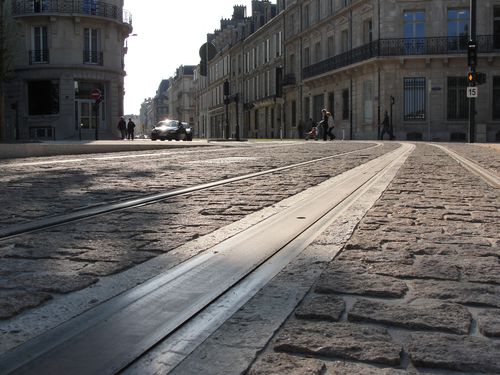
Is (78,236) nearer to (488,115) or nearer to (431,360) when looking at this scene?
(431,360)

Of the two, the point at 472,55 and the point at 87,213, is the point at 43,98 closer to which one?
the point at 472,55

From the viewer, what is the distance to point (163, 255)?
126 inches

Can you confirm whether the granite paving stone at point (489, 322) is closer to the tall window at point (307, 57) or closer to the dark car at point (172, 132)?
the dark car at point (172, 132)

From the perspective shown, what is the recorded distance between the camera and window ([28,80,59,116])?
3684 cm

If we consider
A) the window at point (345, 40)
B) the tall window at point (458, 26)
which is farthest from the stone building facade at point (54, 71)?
the tall window at point (458, 26)

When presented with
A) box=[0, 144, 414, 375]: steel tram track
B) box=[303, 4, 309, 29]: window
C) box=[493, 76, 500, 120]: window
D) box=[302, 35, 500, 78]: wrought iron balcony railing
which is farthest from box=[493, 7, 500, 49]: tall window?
box=[0, 144, 414, 375]: steel tram track

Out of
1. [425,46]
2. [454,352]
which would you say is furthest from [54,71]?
[454,352]

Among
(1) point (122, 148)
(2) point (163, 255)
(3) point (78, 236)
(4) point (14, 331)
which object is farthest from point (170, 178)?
(1) point (122, 148)

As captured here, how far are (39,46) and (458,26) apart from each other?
2530 cm

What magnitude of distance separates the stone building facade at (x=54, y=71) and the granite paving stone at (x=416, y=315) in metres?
35.8

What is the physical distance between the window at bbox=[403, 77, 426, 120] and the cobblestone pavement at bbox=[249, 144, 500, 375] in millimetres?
31812

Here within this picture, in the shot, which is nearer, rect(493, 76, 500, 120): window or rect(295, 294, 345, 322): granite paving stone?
rect(295, 294, 345, 322): granite paving stone

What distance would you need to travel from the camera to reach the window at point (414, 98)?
34.9 metres

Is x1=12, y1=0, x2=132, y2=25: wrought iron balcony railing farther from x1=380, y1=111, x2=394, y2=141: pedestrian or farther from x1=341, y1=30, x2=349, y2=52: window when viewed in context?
x1=380, y1=111, x2=394, y2=141: pedestrian
